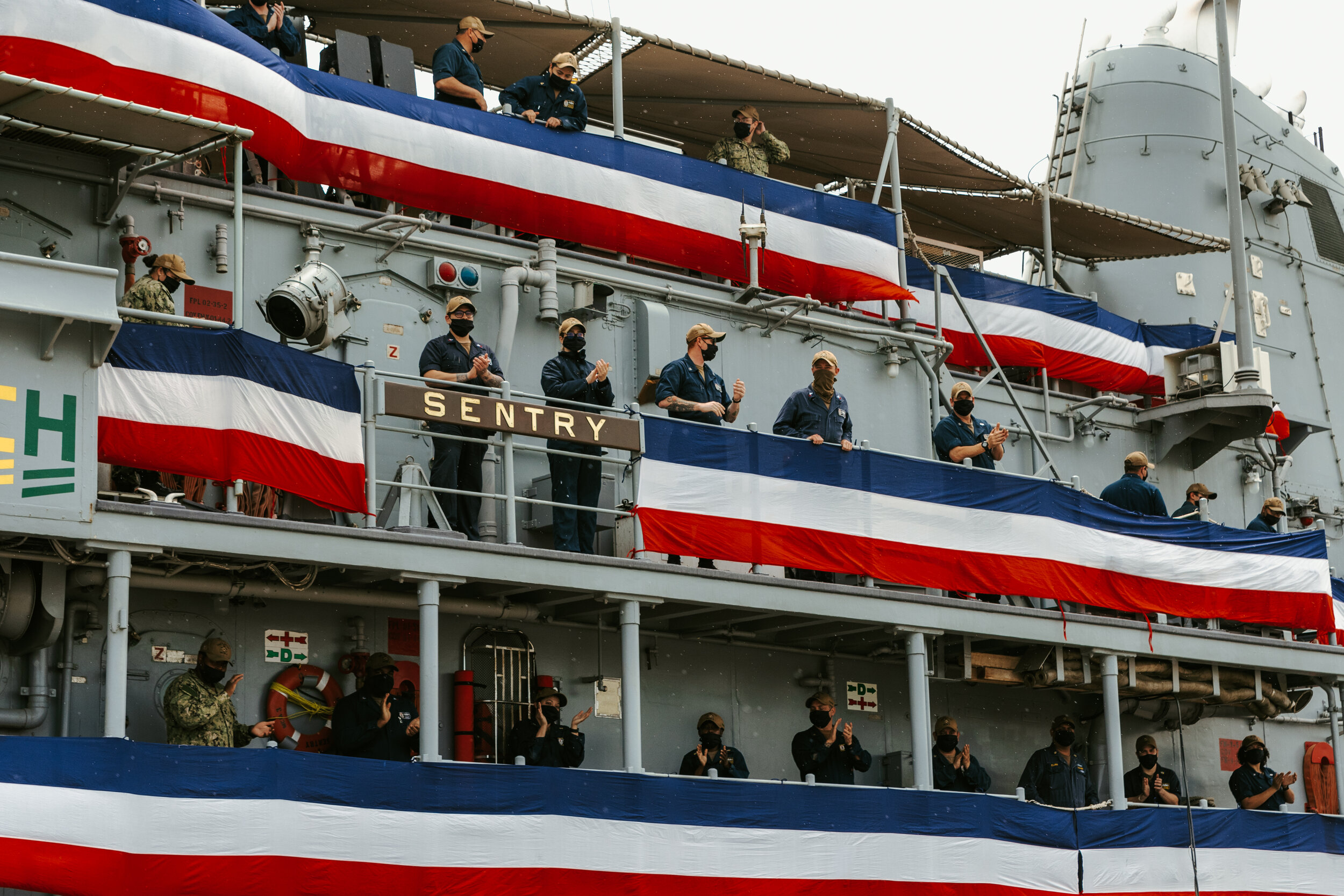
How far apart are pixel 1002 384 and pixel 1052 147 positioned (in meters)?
5.41

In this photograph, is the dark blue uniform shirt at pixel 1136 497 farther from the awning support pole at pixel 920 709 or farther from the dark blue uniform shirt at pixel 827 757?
the dark blue uniform shirt at pixel 827 757

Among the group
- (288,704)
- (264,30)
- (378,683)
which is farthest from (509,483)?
(264,30)

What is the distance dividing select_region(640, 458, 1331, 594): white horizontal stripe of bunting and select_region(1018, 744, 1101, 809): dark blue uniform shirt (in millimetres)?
1685

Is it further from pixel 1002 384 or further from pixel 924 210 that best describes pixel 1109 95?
pixel 1002 384

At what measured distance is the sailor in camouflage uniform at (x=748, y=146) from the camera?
1582 cm

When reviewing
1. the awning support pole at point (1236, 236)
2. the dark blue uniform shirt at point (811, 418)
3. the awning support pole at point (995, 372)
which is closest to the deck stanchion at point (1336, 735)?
the awning support pole at point (995, 372)

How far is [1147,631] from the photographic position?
1531cm

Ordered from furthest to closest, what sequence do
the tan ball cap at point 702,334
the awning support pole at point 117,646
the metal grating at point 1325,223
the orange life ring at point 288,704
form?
the metal grating at point 1325,223, the tan ball cap at point 702,334, the orange life ring at point 288,704, the awning support pole at point 117,646

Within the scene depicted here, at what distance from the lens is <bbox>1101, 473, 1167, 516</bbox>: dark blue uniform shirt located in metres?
16.0

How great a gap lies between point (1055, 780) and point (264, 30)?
884cm

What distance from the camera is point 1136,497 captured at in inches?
631

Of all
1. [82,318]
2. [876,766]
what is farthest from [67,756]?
[876,766]

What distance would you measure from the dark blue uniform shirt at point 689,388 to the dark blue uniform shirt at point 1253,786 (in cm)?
654

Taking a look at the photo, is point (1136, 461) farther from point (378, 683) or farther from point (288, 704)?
point (288, 704)
